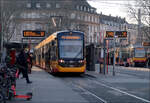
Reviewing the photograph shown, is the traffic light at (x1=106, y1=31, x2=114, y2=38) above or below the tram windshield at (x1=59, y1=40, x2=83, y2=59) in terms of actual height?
above

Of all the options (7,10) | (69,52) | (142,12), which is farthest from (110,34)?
(142,12)

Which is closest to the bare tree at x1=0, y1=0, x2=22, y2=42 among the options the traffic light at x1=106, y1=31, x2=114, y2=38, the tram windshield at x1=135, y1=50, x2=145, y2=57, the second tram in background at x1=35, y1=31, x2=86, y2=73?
the second tram in background at x1=35, y1=31, x2=86, y2=73

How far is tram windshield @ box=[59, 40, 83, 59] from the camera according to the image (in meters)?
24.1

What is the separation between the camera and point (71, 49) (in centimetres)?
2427

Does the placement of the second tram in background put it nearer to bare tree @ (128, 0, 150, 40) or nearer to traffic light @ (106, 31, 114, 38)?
traffic light @ (106, 31, 114, 38)

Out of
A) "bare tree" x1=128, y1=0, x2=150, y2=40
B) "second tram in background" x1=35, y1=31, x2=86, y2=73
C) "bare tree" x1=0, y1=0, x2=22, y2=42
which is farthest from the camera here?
"bare tree" x1=128, y1=0, x2=150, y2=40

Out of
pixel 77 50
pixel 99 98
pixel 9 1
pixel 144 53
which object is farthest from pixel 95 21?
pixel 99 98

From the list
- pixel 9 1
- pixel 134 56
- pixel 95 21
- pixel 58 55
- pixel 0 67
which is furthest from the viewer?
pixel 95 21

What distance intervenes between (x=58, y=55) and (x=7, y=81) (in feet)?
42.9

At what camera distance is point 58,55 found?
23984 mm

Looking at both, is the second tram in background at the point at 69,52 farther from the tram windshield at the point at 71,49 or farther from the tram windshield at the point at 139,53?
the tram windshield at the point at 139,53

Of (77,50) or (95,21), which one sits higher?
(95,21)

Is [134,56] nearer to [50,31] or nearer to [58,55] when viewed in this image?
[50,31]

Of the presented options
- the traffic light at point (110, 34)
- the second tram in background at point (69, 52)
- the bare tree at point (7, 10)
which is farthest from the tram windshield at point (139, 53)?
the second tram in background at point (69, 52)
